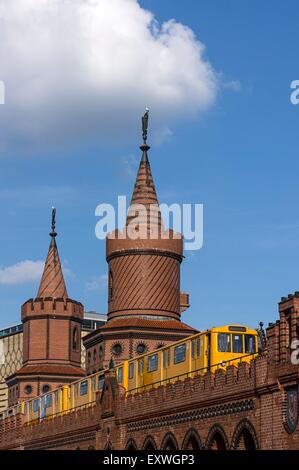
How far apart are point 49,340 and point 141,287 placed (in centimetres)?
1245

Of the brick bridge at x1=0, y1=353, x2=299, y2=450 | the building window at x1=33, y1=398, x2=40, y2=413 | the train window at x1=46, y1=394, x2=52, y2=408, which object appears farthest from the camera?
the building window at x1=33, y1=398, x2=40, y2=413

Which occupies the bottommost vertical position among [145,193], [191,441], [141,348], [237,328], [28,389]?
[191,441]

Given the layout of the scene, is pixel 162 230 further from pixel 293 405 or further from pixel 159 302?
pixel 293 405

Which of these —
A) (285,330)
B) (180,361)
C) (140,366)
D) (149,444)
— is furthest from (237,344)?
(140,366)

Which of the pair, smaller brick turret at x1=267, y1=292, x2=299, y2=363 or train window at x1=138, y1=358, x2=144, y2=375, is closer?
smaller brick turret at x1=267, y1=292, x2=299, y2=363

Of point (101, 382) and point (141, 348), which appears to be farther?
point (141, 348)

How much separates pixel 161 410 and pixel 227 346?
4.97 meters

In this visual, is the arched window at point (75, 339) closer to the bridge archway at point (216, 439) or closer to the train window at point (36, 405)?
the train window at point (36, 405)

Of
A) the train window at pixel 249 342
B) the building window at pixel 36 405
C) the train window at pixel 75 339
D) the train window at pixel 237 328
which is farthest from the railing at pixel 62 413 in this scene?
the train window at pixel 75 339

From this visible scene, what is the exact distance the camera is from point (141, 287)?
69.5 m

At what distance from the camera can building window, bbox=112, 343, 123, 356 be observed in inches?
2717

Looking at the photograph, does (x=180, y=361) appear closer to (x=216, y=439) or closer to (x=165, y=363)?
(x=165, y=363)

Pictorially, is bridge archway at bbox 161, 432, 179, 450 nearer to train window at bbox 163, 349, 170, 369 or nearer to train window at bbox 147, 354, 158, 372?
train window at bbox 163, 349, 170, 369

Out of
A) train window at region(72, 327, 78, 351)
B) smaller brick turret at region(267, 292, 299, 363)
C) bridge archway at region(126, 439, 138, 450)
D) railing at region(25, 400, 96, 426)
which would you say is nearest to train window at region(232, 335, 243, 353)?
smaller brick turret at region(267, 292, 299, 363)
